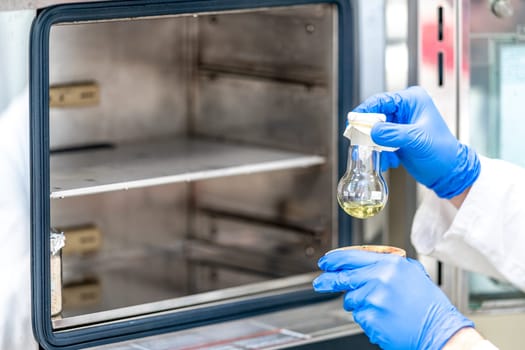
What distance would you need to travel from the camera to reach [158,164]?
2469 mm

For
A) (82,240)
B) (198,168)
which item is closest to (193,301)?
(198,168)

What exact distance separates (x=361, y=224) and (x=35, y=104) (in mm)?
838

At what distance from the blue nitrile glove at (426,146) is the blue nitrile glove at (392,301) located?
27 centimetres

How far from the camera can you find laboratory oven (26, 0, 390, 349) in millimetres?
2189

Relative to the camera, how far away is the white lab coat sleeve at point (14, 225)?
1880 mm

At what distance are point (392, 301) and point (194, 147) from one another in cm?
103

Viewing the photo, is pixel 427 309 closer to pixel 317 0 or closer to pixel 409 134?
pixel 409 134

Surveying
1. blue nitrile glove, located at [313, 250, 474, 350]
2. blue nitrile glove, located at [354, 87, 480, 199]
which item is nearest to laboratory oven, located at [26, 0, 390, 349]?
blue nitrile glove, located at [354, 87, 480, 199]

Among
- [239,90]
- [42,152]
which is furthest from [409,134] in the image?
[239,90]

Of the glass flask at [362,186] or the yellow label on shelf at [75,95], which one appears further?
the yellow label on shelf at [75,95]

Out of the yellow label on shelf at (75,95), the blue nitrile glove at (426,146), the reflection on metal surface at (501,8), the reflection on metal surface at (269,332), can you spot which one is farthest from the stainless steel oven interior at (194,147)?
the reflection on metal surface at (501,8)

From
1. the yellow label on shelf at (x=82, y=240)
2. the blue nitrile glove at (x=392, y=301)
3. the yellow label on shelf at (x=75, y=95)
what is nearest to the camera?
the blue nitrile glove at (x=392, y=301)

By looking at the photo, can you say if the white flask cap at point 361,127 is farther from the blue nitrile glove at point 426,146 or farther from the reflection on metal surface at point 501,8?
the reflection on metal surface at point 501,8

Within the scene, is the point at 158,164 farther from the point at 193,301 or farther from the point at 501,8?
the point at 501,8
